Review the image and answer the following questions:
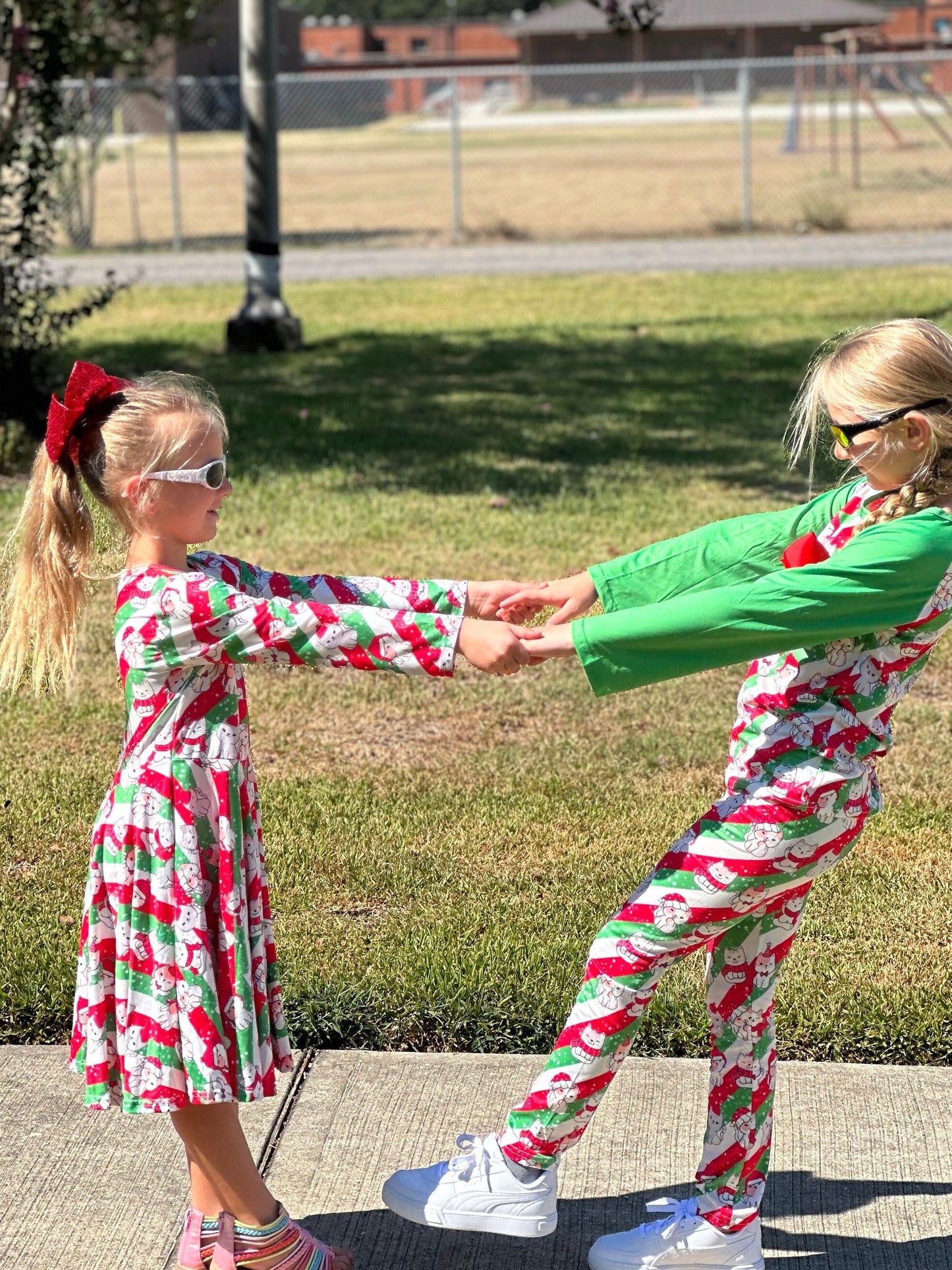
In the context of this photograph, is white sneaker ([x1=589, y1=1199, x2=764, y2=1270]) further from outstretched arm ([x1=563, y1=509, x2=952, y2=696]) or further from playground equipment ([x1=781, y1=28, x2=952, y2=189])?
playground equipment ([x1=781, y1=28, x2=952, y2=189])

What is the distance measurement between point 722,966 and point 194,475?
3.66ft

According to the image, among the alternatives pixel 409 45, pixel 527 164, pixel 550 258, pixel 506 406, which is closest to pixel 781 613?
pixel 506 406

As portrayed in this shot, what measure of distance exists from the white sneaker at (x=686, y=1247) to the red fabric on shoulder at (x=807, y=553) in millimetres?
1018

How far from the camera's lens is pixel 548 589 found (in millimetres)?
2658

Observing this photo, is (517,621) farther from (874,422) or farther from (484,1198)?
(484,1198)

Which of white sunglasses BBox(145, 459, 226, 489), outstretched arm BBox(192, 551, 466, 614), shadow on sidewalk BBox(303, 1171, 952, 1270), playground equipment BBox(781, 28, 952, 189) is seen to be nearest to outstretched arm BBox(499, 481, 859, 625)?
outstretched arm BBox(192, 551, 466, 614)

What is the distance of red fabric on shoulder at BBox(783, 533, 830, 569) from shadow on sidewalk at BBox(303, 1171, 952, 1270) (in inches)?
44.8

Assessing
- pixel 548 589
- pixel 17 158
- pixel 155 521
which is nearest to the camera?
pixel 155 521

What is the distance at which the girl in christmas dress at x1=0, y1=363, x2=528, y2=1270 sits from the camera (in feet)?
7.49

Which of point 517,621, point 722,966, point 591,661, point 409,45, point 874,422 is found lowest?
point 722,966

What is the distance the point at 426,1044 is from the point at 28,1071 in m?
0.82

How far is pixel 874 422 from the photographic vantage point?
2.28 metres

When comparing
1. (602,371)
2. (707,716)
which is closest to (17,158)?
(602,371)

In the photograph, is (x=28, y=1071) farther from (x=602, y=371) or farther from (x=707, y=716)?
(x=602, y=371)
